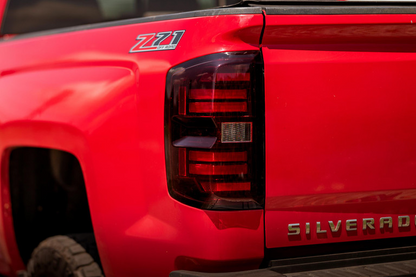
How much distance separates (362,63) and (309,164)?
0.37m

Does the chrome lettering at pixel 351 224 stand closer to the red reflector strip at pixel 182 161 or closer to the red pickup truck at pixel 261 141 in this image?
the red pickup truck at pixel 261 141

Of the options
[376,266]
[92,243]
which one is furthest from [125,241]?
[376,266]

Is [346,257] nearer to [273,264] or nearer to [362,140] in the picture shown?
[273,264]

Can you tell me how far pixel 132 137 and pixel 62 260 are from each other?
32.3 inches

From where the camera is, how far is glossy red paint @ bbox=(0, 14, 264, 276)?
5.25ft

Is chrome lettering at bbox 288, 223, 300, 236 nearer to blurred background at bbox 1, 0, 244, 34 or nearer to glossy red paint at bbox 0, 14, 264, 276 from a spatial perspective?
glossy red paint at bbox 0, 14, 264, 276

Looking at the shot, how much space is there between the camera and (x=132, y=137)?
171 cm

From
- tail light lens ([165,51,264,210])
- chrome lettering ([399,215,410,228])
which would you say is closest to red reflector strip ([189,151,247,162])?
tail light lens ([165,51,264,210])

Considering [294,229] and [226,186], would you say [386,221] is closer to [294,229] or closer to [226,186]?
[294,229]

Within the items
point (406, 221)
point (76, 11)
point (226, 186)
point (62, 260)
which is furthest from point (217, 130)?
point (76, 11)

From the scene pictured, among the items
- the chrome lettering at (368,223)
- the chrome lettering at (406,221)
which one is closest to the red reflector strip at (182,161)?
the chrome lettering at (368,223)

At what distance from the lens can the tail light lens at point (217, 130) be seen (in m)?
1.57

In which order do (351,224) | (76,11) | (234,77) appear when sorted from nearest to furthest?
1. (234,77)
2. (351,224)
3. (76,11)

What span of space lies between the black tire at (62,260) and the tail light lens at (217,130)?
0.76 meters
